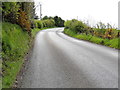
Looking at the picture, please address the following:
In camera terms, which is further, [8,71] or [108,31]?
[108,31]

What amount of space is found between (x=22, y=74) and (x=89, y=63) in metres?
3.60

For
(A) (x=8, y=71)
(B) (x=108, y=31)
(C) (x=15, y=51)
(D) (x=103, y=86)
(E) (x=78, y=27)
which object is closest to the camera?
(D) (x=103, y=86)

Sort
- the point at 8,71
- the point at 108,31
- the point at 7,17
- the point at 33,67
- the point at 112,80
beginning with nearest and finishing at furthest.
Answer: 1. the point at 112,80
2. the point at 8,71
3. the point at 33,67
4. the point at 7,17
5. the point at 108,31

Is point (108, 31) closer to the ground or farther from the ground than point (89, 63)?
farther from the ground

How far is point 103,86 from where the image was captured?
5480 millimetres

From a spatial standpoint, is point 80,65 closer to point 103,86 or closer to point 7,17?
point 103,86

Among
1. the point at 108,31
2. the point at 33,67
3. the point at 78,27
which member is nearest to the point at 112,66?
the point at 33,67

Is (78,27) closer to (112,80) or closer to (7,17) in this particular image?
(7,17)

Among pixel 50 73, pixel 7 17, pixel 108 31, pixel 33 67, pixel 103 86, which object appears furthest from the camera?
pixel 108 31

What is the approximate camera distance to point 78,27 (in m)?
30.3

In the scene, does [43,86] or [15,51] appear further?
[15,51]

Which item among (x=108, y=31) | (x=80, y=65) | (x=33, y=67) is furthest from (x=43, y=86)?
(x=108, y=31)

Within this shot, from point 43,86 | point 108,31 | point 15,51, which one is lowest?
point 43,86

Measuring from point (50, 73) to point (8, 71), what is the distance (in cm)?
171
